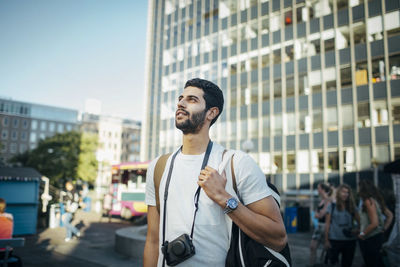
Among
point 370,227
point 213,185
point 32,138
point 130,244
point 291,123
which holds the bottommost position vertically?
point 130,244

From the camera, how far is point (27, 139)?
91.4 meters

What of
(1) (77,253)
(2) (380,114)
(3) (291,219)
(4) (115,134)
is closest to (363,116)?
(2) (380,114)

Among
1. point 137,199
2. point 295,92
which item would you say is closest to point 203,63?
point 295,92

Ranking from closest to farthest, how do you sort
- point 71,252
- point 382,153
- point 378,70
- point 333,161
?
point 71,252 → point 382,153 → point 378,70 → point 333,161

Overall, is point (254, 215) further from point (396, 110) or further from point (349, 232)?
point (396, 110)

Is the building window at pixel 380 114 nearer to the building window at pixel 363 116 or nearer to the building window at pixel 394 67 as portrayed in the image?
the building window at pixel 363 116

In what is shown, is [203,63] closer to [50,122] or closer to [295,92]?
[295,92]

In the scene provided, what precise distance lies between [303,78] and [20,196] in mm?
27277

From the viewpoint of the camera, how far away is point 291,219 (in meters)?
16.9

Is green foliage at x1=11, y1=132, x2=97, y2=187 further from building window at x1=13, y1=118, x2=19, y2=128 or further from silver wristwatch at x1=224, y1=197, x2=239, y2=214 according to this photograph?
building window at x1=13, y1=118, x2=19, y2=128

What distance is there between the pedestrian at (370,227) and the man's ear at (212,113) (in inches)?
177

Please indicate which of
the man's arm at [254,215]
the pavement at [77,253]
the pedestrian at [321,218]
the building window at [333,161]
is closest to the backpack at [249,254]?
the man's arm at [254,215]

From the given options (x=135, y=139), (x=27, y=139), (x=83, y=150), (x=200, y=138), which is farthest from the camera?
(x=135, y=139)

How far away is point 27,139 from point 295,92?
80734 mm
